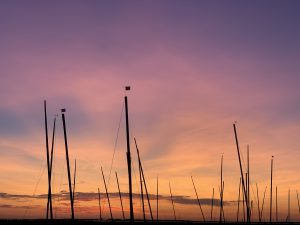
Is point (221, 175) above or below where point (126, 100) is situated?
below

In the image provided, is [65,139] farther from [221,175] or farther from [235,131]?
[221,175]

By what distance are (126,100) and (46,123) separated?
28.9 ft

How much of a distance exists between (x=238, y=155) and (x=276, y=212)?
2058 inches

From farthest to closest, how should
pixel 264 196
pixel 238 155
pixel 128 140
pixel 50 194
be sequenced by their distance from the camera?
1. pixel 264 196
2. pixel 238 155
3. pixel 50 194
4. pixel 128 140

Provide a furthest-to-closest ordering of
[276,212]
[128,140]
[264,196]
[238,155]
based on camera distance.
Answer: [276,212] < [264,196] < [238,155] < [128,140]

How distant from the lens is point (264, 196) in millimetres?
97750

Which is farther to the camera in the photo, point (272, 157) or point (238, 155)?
point (272, 157)

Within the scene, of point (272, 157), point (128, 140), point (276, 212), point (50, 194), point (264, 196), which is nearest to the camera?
point (128, 140)

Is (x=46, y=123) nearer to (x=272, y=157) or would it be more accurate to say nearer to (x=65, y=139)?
(x=65, y=139)

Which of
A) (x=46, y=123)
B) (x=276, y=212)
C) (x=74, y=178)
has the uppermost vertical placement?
(x=46, y=123)

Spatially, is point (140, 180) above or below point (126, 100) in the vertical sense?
below

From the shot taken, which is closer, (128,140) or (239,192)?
(128,140)

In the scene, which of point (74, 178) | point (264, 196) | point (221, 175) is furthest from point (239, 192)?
point (74, 178)

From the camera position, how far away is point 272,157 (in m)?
79.7
